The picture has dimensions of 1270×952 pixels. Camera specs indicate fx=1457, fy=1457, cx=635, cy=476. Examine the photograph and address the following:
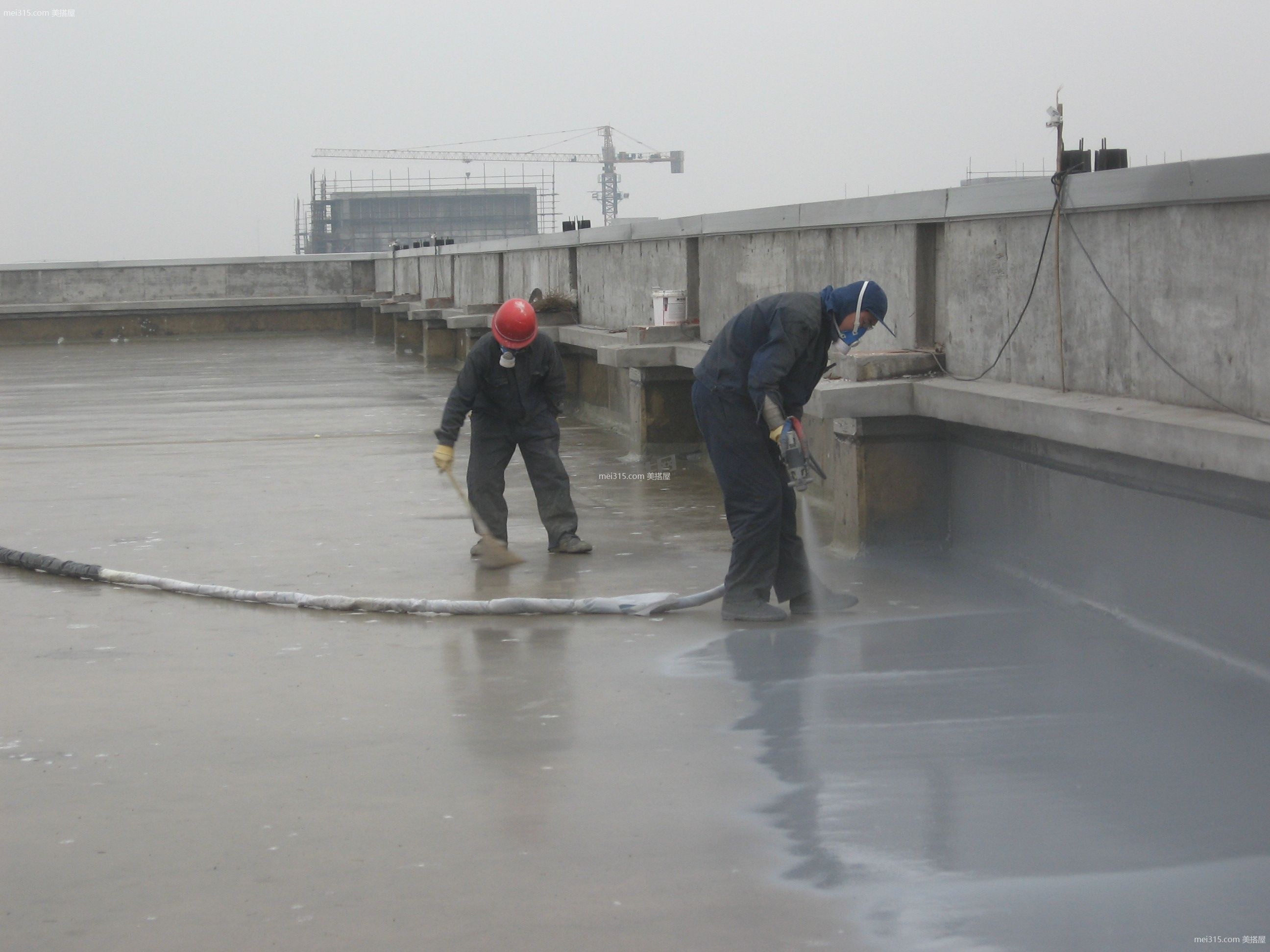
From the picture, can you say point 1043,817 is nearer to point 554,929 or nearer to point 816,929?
point 816,929

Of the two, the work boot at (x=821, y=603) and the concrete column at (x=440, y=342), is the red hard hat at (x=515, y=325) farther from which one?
the concrete column at (x=440, y=342)

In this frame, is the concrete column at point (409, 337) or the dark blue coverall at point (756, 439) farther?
the concrete column at point (409, 337)

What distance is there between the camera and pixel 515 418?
27.9 feet

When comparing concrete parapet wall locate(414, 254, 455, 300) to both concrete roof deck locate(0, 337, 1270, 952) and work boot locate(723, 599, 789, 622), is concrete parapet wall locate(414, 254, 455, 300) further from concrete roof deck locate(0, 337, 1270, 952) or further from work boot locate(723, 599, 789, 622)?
work boot locate(723, 599, 789, 622)

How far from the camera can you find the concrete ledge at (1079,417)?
5.25 metres

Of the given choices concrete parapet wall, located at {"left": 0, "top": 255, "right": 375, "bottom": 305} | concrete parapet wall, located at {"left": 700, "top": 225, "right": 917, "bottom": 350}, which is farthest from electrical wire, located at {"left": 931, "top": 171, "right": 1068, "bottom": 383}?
concrete parapet wall, located at {"left": 0, "top": 255, "right": 375, "bottom": 305}

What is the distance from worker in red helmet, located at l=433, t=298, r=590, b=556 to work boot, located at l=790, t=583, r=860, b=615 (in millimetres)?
1922

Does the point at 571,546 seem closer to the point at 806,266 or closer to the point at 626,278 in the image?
the point at 806,266

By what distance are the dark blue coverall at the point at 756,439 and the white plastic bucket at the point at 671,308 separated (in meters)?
5.17

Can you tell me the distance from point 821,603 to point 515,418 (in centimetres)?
246

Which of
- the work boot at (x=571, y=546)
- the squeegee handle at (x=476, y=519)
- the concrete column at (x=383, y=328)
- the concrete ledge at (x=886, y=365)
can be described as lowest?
the work boot at (x=571, y=546)

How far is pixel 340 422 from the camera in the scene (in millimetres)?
15508

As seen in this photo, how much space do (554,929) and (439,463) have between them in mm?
4679

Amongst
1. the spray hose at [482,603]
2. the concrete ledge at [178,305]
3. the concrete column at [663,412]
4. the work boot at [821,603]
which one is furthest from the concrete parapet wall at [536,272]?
the concrete ledge at [178,305]
